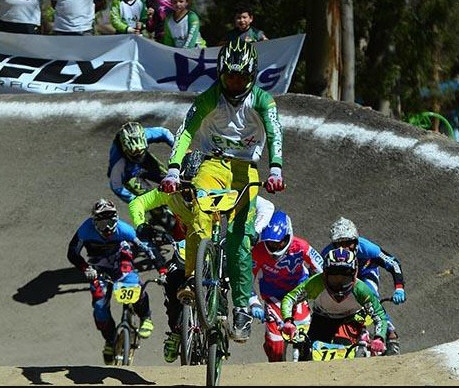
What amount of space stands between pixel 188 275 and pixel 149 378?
108 centimetres

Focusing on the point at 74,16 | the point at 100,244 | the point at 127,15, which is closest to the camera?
the point at 100,244

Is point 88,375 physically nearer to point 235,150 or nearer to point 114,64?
point 235,150

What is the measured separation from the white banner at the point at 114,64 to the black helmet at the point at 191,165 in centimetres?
642

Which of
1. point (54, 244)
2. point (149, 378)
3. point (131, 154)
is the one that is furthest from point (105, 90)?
point (149, 378)

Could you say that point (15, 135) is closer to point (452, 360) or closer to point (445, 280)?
Result: point (445, 280)

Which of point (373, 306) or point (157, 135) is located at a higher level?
point (373, 306)

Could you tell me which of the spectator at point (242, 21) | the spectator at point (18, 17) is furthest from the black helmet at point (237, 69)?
the spectator at point (18, 17)

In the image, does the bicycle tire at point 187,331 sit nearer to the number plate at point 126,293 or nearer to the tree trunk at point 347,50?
the number plate at point 126,293

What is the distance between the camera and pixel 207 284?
8.77 metres

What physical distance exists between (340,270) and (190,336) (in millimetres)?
1364

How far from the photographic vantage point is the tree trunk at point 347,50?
20.2 meters

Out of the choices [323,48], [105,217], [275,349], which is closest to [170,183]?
[275,349]

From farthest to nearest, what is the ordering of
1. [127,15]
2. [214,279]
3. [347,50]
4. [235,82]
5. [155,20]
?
[347,50], [155,20], [127,15], [235,82], [214,279]

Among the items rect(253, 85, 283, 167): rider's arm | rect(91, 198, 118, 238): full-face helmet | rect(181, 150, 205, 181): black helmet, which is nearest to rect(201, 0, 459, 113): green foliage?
rect(91, 198, 118, 238): full-face helmet
